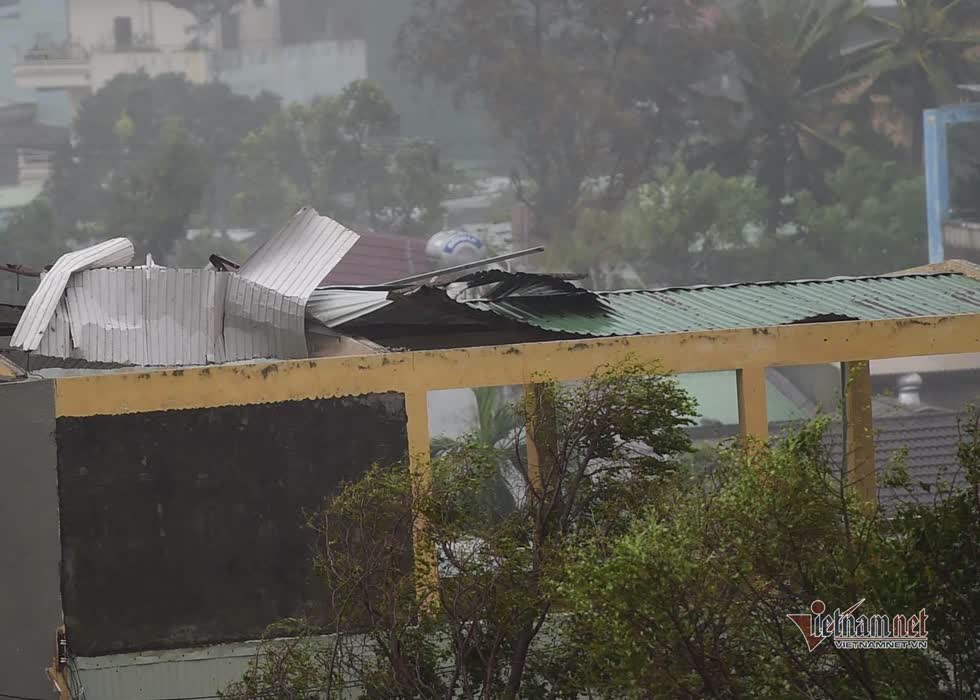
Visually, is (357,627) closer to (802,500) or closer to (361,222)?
(802,500)

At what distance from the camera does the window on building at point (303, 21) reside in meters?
67.8

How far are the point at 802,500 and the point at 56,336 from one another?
633 cm

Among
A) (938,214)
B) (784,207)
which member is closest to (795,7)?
(784,207)

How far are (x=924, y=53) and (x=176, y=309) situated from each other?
46.3m

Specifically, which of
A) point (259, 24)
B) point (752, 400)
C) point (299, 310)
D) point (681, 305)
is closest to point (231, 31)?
point (259, 24)

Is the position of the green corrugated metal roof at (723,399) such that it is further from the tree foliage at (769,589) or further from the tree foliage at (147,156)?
the tree foliage at (769,589)

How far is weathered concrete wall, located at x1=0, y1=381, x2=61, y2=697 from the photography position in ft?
33.9

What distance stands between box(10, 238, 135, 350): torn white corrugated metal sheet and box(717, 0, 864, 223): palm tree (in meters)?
42.8

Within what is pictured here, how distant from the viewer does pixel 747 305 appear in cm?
1355

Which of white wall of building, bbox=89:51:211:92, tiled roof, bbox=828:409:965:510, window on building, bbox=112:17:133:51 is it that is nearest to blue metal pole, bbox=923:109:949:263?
tiled roof, bbox=828:409:965:510

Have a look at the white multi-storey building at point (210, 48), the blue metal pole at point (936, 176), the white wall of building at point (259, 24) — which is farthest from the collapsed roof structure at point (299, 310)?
the white wall of building at point (259, 24)

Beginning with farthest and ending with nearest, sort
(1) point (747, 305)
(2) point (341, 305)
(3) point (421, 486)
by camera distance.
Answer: (1) point (747, 305), (2) point (341, 305), (3) point (421, 486)

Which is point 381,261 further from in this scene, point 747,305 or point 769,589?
point 769,589

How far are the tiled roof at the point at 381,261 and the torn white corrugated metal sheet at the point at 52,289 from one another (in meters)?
34.3
